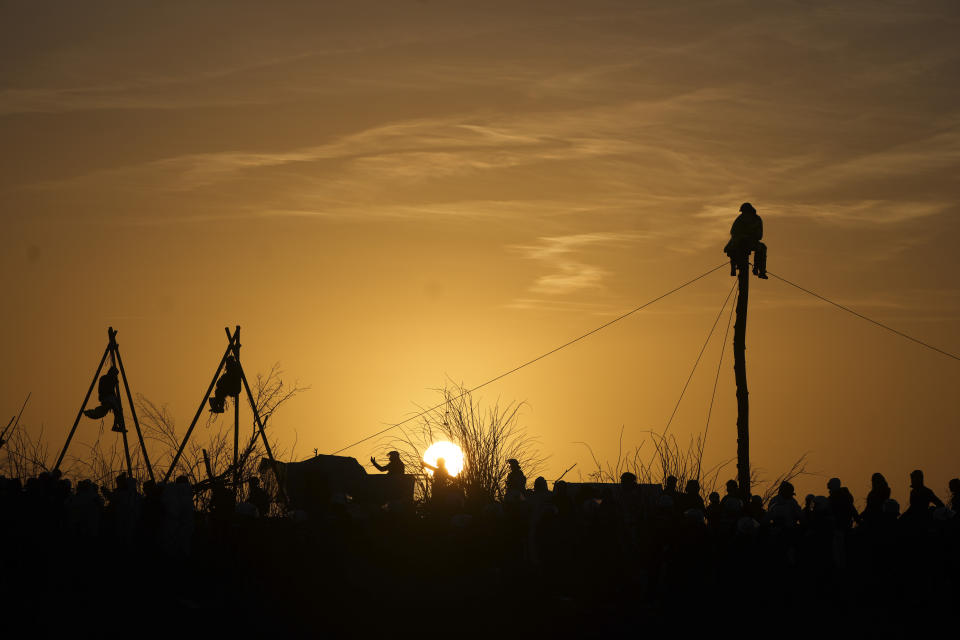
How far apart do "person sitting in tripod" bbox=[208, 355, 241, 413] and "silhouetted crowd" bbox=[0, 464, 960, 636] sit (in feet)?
20.7

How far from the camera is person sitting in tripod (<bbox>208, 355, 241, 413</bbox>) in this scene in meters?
28.0

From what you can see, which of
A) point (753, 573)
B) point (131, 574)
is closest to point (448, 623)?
point (753, 573)

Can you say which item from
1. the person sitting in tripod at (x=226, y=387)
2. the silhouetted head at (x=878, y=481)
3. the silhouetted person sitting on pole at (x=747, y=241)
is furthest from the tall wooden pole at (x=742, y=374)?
the person sitting in tripod at (x=226, y=387)

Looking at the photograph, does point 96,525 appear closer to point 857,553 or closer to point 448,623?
point 448,623

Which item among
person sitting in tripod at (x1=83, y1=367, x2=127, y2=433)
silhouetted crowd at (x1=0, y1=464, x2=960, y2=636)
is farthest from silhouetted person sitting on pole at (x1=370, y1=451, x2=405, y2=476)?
person sitting in tripod at (x1=83, y1=367, x2=127, y2=433)

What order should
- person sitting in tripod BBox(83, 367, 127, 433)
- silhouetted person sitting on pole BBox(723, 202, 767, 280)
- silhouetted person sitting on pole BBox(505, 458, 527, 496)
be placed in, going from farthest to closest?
person sitting in tripod BBox(83, 367, 127, 433), silhouetted person sitting on pole BBox(723, 202, 767, 280), silhouetted person sitting on pole BBox(505, 458, 527, 496)

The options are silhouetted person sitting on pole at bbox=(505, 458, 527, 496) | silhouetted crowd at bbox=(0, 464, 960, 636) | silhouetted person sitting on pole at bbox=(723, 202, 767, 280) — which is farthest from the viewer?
silhouetted person sitting on pole at bbox=(723, 202, 767, 280)

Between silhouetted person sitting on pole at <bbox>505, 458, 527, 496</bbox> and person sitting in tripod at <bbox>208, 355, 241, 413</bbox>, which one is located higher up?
person sitting in tripod at <bbox>208, 355, 241, 413</bbox>

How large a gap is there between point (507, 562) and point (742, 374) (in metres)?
7.33

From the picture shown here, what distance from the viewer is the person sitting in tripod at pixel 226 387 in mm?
28016

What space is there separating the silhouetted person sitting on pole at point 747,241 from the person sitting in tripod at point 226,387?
12141 millimetres

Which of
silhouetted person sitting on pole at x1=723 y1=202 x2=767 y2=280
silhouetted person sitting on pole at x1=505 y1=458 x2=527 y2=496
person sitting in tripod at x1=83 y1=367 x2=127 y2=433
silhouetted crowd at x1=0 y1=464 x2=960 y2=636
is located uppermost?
silhouetted person sitting on pole at x1=723 y1=202 x2=767 y2=280

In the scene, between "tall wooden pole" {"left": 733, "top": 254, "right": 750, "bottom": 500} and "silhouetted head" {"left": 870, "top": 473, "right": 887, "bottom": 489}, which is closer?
"silhouetted head" {"left": 870, "top": 473, "right": 887, "bottom": 489}

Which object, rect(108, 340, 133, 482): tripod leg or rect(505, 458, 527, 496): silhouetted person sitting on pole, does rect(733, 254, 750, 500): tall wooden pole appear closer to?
rect(505, 458, 527, 496): silhouetted person sitting on pole
